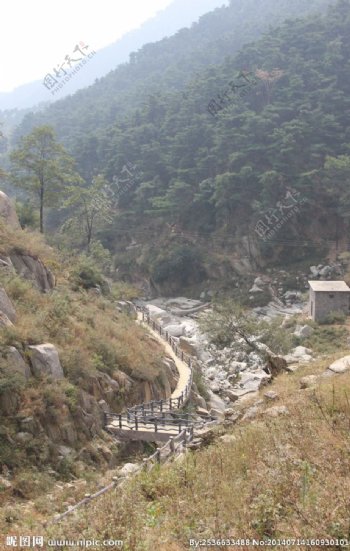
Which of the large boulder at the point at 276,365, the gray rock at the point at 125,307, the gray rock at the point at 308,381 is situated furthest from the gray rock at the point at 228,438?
the gray rock at the point at 125,307

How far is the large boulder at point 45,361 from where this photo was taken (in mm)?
13398

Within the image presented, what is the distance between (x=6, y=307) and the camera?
1442cm

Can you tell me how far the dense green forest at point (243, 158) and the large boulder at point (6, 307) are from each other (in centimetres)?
3768

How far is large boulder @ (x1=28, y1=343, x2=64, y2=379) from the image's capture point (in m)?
13.4

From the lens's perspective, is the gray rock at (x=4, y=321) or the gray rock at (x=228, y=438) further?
the gray rock at (x=4, y=321)

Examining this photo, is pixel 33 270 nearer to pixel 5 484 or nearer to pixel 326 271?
pixel 5 484

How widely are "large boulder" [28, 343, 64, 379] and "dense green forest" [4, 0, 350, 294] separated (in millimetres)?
38617

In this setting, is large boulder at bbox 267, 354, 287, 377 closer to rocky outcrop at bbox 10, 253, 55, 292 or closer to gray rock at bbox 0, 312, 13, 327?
gray rock at bbox 0, 312, 13, 327

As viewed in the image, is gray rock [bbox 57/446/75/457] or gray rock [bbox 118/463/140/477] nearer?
gray rock [bbox 118/463/140/477]

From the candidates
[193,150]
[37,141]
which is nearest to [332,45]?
[193,150]

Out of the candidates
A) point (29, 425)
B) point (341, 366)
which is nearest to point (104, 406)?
point (29, 425)

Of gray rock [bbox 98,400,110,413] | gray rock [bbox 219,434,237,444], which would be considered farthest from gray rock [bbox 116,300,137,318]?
gray rock [bbox 219,434,237,444]

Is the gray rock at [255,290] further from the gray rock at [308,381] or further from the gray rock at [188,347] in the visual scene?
the gray rock at [308,381]

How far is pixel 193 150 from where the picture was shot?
62969 millimetres
